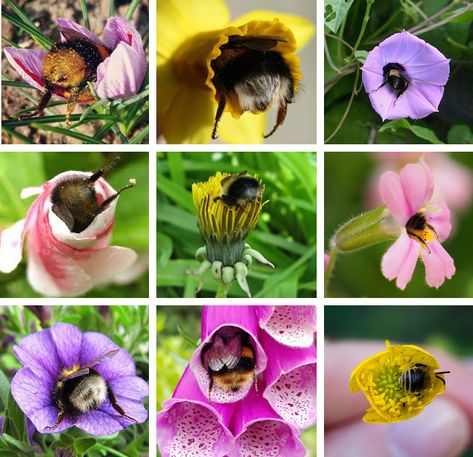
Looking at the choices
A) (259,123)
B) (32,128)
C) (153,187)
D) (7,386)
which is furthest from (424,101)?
(7,386)

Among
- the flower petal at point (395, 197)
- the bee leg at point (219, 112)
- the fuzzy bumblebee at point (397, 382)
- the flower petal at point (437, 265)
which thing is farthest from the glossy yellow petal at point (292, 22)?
the fuzzy bumblebee at point (397, 382)

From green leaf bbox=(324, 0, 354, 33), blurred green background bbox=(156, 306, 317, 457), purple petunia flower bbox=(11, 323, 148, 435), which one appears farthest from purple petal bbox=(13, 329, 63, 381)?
green leaf bbox=(324, 0, 354, 33)

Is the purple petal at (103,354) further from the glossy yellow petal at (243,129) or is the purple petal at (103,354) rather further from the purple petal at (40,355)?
the glossy yellow petal at (243,129)

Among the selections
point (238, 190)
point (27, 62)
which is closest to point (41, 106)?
point (27, 62)

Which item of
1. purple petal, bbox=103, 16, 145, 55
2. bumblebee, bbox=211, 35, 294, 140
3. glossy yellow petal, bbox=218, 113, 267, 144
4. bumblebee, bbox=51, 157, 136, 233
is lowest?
bumblebee, bbox=51, 157, 136, 233

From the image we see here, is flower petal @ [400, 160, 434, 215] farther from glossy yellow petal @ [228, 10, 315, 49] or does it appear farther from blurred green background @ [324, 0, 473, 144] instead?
glossy yellow petal @ [228, 10, 315, 49]
